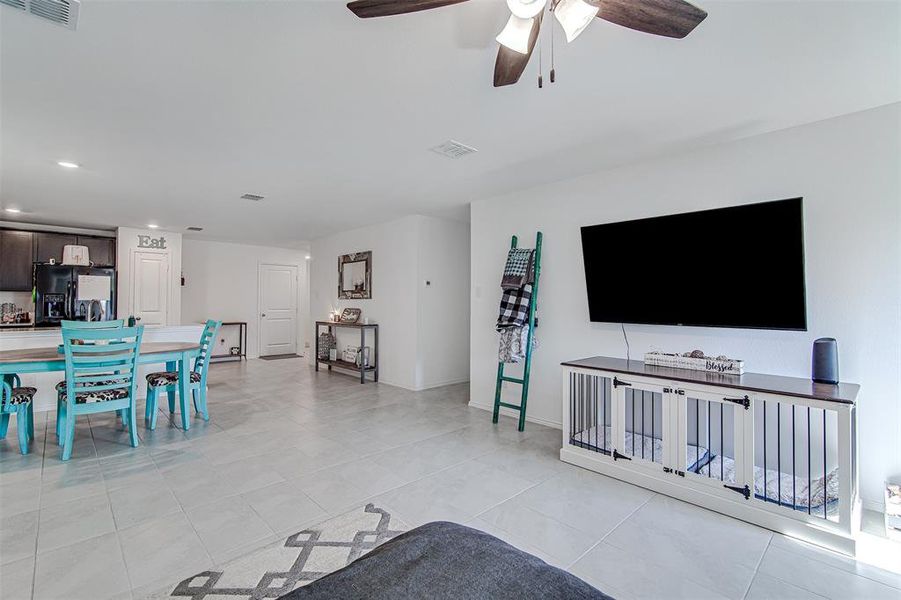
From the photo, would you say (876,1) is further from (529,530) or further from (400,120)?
(529,530)

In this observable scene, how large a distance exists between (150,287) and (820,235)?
850cm

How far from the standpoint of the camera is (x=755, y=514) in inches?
88.9

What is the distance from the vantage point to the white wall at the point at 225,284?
7.98 m

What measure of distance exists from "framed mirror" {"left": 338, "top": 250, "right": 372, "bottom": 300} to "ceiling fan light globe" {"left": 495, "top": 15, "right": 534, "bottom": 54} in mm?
5114

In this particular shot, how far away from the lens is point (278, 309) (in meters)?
9.12

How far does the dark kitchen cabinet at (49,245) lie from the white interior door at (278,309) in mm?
3249

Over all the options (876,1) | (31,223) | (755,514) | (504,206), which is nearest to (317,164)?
(504,206)

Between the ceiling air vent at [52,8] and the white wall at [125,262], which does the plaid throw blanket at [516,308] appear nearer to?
the ceiling air vent at [52,8]

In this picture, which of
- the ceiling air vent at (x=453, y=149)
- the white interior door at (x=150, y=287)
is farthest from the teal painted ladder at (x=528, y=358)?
the white interior door at (x=150, y=287)

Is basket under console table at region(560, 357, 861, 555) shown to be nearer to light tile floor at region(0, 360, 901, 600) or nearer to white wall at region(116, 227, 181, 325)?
light tile floor at region(0, 360, 901, 600)

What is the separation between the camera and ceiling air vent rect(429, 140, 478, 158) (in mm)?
3020

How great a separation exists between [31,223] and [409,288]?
5714mm

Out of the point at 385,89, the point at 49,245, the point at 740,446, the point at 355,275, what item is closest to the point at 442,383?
the point at 355,275

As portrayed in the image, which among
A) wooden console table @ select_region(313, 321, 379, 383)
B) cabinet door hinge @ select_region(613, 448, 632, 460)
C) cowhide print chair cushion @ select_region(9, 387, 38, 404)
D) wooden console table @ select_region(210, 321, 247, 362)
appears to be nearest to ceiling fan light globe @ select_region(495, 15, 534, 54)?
cabinet door hinge @ select_region(613, 448, 632, 460)
